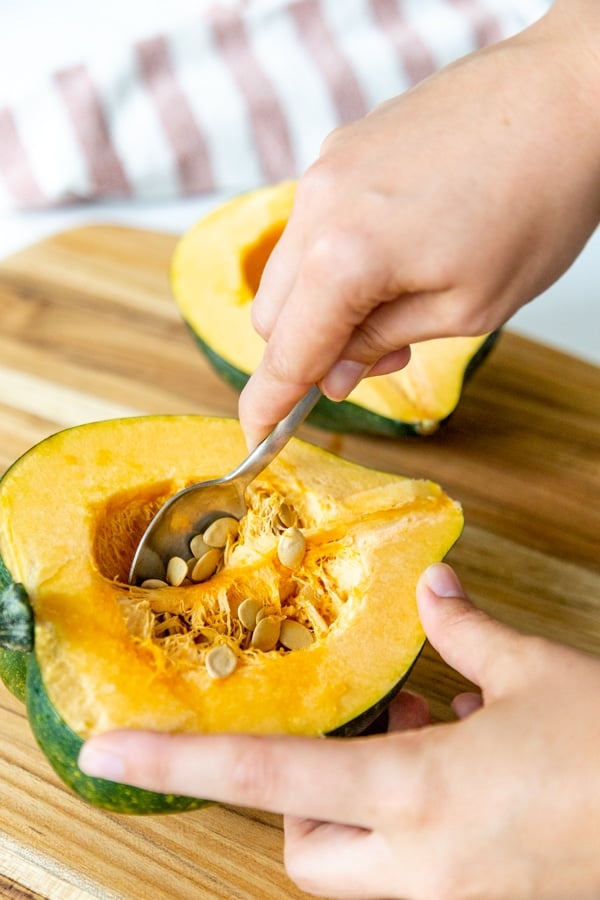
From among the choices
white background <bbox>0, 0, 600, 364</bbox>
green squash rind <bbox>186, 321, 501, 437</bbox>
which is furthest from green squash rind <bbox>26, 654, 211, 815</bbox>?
white background <bbox>0, 0, 600, 364</bbox>

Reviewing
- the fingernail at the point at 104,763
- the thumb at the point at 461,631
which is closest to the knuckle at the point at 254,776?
the fingernail at the point at 104,763

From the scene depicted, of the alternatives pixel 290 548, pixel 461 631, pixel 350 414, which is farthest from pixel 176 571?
pixel 350 414

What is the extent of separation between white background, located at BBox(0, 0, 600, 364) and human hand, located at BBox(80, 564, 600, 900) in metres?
1.19

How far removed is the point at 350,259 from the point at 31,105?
1680 mm

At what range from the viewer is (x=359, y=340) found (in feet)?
4.05

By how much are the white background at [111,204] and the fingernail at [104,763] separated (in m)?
1.35

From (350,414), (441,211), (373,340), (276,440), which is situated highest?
(441,211)

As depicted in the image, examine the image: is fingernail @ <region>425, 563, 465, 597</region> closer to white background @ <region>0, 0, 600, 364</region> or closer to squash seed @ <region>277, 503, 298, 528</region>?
squash seed @ <region>277, 503, 298, 528</region>

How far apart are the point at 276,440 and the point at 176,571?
8.9 inches

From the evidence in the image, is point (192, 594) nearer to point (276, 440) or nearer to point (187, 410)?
point (276, 440)

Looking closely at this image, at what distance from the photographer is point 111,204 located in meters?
2.58

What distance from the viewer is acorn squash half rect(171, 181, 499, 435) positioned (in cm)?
172

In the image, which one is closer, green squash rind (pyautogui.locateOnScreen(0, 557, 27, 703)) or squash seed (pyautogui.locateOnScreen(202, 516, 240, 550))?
green squash rind (pyautogui.locateOnScreen(0, 557, 27, 703))

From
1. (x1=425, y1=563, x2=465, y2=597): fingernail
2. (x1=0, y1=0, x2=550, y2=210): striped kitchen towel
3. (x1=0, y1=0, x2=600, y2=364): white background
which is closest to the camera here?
(x1=425, y1=563, x2=465, y2=597): fingernail
